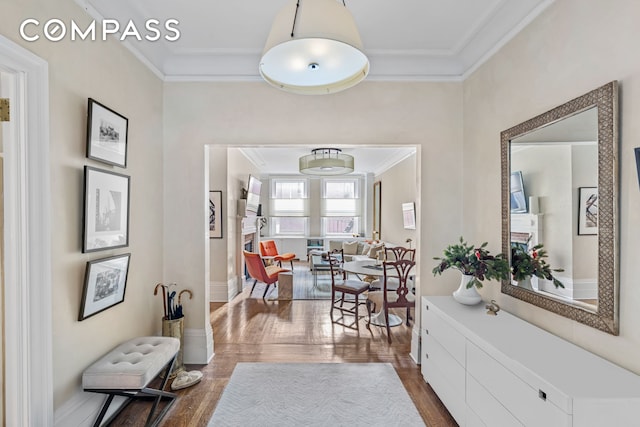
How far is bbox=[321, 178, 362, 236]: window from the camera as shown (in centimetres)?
952

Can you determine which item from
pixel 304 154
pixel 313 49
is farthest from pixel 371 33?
pixel 304 154

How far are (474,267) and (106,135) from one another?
2789 millimetres

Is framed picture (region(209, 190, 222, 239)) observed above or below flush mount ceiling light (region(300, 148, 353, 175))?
below

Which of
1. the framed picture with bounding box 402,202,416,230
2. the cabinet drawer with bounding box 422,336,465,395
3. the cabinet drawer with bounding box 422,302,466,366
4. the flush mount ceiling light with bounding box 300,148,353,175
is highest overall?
the flush mount ceiling light with bounding box 300,148,353,175

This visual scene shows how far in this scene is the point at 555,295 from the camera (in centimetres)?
190

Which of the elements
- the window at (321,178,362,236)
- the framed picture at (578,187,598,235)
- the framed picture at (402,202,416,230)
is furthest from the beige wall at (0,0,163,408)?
the window at (321,178,362,236)

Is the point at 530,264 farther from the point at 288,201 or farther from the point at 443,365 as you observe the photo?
the point at 288,201

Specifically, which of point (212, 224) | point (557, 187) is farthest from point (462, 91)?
point (212, 224)

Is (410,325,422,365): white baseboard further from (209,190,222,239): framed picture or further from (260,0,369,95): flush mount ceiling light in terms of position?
(209,190,222,239): framed picture

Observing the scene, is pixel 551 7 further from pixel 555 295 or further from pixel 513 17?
pixel 555 295

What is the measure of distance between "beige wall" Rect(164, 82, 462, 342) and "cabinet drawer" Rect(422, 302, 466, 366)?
4.02 ft

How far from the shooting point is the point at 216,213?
520cm

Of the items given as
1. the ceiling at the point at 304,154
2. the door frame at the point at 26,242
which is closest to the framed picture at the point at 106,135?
the door frame at the point at 26,242

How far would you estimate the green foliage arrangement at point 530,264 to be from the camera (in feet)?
6.46
